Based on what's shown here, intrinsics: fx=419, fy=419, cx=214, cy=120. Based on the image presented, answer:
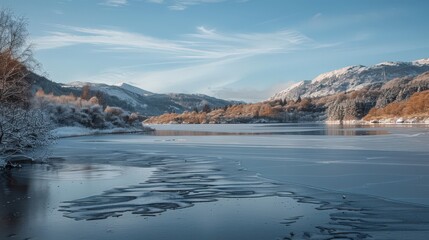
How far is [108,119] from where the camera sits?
85625 millimetres

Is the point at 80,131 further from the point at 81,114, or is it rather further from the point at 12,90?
the point at 12,90

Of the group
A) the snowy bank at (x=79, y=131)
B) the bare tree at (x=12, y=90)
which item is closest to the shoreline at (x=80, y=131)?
the snowy bank at (x=79, y=131)

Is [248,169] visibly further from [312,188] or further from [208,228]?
[208,228]

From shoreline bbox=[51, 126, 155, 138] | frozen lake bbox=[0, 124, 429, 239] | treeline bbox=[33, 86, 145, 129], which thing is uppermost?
treeline bbox=[33, 86, 145, 129]

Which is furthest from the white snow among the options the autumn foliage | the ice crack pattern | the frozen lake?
the autumn foliage

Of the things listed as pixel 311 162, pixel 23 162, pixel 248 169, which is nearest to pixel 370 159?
pixel 311 162

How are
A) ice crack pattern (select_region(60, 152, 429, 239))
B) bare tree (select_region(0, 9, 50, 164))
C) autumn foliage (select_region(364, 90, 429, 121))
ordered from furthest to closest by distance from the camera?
autumn foliage (select_region(364, 90, 429, 121)) < bare tree (select_region(0, 9, 50, 164)) < ice crack pattern (select_region(60, 152, 429, 239))

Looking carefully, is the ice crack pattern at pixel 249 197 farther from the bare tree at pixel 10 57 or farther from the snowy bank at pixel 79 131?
the snowy bank at pixel 79 131

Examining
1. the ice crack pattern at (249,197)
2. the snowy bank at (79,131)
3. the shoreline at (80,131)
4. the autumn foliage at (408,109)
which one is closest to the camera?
the ice crack pattern at (249,197)

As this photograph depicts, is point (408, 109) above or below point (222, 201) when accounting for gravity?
above

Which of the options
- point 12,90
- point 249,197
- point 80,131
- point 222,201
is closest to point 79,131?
point 80,131

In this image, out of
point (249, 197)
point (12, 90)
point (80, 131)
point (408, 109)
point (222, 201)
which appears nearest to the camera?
point (222, 201)

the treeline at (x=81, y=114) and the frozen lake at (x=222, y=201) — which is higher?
the treeline at (x=81, y=114)

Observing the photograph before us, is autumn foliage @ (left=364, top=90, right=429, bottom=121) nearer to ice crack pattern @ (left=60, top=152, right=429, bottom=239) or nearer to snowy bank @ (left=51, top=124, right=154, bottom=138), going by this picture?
snowy bank @ (left=51, top=124, right=154, bottom=138)
